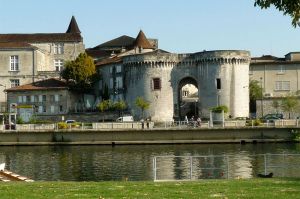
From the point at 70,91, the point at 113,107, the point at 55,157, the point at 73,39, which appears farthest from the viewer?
the point at 73,39

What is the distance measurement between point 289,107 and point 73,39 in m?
41.4

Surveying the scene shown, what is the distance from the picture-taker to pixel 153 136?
62125 mm

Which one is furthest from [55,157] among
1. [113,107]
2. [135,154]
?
[113,107]

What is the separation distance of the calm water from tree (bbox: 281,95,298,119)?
17.5m

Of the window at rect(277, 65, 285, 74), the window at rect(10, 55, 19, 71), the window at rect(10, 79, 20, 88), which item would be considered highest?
the window at rect(10, 55, 19, 71)

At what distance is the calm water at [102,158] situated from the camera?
37031mm

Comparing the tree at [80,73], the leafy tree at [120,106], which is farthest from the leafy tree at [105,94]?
the leafy tree at [120,106]

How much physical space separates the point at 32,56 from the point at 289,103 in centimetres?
4006

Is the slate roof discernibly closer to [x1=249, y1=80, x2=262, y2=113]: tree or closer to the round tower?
the round tower

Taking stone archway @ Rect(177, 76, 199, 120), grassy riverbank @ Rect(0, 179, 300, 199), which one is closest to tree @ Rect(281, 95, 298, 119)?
stone archway @ Rect(177, 76, 199, 120)

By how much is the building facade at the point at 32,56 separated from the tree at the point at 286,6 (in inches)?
3058

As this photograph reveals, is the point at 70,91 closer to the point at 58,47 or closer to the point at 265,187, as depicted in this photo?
the point at 58,47

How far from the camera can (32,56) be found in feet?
309

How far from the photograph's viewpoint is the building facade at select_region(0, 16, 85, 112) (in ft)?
308
